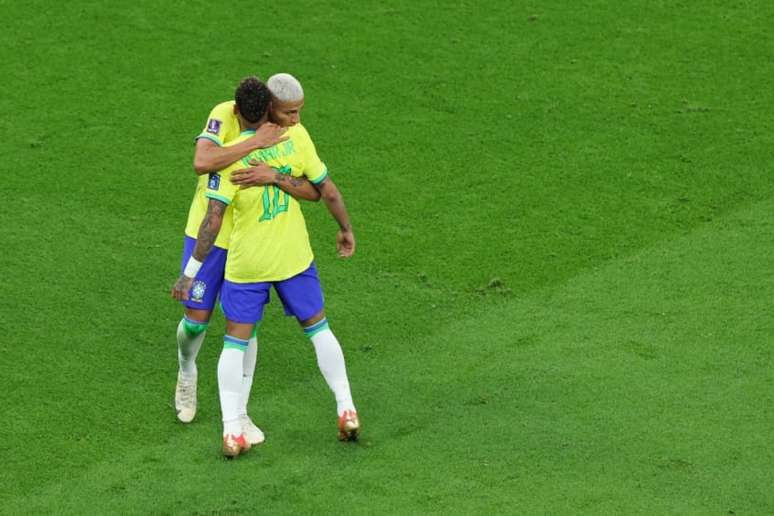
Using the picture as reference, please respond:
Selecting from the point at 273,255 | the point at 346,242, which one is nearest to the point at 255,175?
the point at 273,255

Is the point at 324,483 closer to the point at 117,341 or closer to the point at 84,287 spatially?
the point at 117,341

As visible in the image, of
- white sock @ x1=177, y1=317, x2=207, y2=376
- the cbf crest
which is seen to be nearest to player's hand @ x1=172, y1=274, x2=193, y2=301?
the cbf crest

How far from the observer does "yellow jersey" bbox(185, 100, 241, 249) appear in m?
6.73

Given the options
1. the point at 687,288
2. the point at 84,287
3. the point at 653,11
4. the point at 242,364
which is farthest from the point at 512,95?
the point at 242,364

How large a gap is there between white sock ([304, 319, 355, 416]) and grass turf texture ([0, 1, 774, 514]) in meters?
0.23

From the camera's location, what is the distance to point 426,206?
9562 millimetres

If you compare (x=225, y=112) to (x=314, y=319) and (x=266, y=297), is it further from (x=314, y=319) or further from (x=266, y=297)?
(x=314, y=319)

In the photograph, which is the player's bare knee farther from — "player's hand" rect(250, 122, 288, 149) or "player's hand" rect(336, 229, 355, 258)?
"player's hand" rect(250, 122, 288, 149)

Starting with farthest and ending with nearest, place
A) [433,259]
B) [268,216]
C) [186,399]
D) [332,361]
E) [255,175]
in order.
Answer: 1. [433,259]
2. [186,399]
3. [332,361]
4. [268,216]
5. [255,175]

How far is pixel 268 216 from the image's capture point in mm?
6707

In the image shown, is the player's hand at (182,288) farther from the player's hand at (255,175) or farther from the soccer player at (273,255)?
the player's hand at (255,175)

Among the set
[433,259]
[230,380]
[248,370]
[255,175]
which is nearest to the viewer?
[255,175]

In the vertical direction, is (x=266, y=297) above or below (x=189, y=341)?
above

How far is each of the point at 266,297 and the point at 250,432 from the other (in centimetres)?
70
